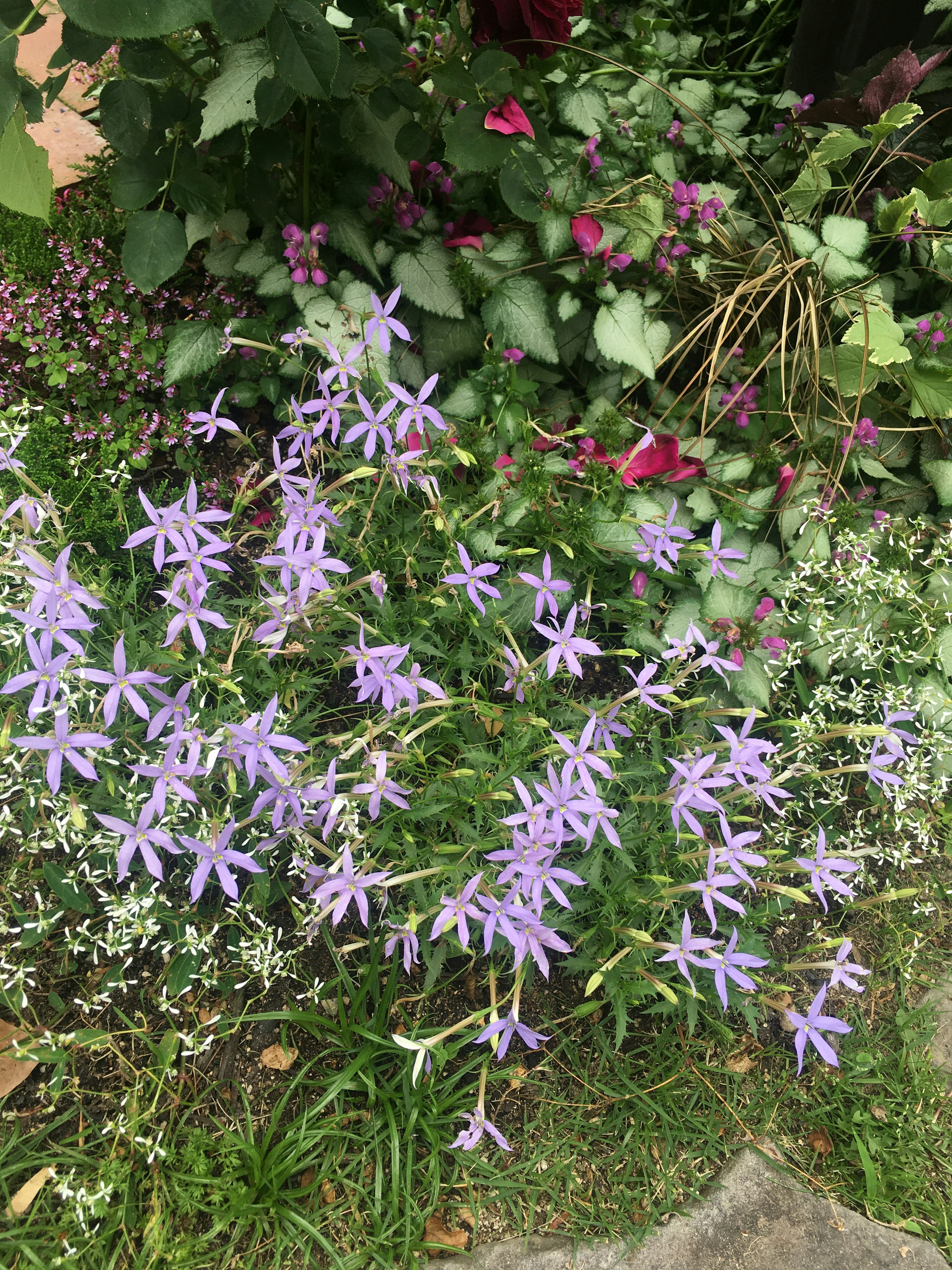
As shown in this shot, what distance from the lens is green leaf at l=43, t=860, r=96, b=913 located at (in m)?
1.59

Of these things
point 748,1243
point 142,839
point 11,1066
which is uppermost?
point 142,839

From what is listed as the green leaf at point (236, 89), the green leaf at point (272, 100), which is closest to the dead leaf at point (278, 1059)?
the green leaf at point (272, 100)

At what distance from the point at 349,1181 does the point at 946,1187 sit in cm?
129

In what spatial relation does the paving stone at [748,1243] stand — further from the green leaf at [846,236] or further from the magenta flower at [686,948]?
the green leaf at [846,236]

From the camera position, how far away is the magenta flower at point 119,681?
1.29m

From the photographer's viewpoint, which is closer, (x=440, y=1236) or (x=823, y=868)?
(x=823, y=868)

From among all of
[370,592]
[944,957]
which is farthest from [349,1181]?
[944,957]

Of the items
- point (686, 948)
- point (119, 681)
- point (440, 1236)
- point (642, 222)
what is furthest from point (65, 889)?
point (642, 222)

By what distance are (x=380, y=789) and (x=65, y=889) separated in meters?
0.73

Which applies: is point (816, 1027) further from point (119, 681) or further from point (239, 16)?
point (239, 16)

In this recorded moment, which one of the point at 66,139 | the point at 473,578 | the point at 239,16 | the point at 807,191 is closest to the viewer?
the point at 239,16

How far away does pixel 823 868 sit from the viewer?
148cm

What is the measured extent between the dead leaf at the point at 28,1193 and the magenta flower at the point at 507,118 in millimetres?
2317

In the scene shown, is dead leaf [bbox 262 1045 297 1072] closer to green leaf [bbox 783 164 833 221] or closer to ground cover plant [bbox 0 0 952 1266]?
ground cover plant [bbox 0 0 952 1266]
